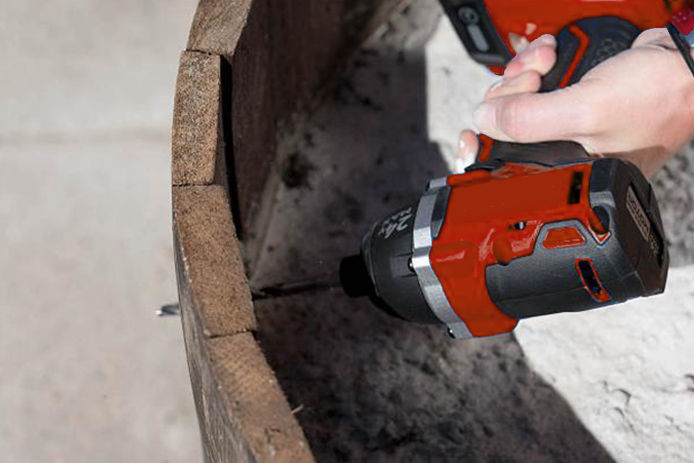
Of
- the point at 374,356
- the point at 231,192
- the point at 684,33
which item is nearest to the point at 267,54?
the point at 231,192

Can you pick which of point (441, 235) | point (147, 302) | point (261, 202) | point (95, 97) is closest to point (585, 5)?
point (441, 235)

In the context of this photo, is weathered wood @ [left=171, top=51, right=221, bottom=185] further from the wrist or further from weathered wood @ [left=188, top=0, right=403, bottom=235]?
the wrist

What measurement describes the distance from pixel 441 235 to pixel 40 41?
3.65ft

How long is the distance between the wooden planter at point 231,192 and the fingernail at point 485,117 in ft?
1.00

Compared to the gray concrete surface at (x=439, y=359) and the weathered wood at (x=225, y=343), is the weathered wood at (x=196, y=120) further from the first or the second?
the gray concrete surface at (x=439, y=359)

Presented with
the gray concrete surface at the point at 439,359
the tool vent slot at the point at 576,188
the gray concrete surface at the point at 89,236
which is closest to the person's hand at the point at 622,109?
the tool vent slot at the point at 576,188

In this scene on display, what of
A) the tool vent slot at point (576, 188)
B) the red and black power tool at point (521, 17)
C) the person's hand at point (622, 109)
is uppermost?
the red and black power tool at point (521, 17)

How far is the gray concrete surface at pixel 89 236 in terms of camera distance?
155 centimetres

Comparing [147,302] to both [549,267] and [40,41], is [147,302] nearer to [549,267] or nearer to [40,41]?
[40,41]

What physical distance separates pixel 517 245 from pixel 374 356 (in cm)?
39

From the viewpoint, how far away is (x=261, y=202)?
5.21 feet

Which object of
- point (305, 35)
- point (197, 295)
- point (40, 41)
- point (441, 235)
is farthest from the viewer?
point (40, 41)

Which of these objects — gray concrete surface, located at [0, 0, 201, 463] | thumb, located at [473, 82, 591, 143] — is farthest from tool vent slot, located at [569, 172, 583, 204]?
gray concrete surface, located at [0, 0, 201, 463]

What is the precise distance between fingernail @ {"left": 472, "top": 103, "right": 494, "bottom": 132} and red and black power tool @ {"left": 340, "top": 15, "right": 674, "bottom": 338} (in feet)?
0.12
